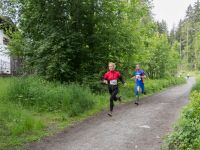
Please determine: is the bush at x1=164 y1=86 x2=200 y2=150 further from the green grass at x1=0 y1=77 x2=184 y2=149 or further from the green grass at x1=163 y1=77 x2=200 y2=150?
the green grass at x1=0 y1=77 x2=184 y2=149

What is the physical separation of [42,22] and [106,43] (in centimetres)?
343

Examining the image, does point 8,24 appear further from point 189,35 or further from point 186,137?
point 189,35

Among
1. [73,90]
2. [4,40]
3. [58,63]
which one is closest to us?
[73,90]

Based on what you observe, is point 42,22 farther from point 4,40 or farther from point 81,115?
point 4,40

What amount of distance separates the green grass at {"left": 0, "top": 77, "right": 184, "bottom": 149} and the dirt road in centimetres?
62

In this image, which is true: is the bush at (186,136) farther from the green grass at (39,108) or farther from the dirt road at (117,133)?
the green grass at (39,108)

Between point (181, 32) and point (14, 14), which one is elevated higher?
point (181, 32)

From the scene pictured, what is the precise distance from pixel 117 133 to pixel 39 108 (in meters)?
3.82

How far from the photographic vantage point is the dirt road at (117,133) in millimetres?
7695

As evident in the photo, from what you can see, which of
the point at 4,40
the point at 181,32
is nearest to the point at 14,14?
the point at 4,40

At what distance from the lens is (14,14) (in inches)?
690

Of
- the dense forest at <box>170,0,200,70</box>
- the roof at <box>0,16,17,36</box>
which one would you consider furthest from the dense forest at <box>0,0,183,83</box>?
the dense forest at <box>170,0,200,70</box>

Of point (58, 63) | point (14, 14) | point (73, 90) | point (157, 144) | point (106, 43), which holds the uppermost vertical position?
point (14, 14)

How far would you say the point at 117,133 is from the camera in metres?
8.91
